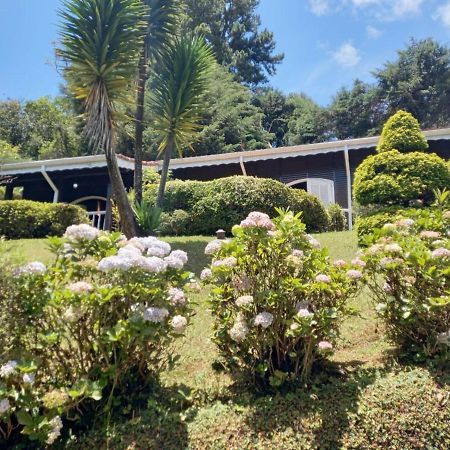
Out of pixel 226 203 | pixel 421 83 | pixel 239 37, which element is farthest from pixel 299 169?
pixel 239 37

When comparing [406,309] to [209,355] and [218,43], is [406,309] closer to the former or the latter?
[209,355]

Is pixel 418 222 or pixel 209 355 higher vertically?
pixel 418 222

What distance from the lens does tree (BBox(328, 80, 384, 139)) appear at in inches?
1153

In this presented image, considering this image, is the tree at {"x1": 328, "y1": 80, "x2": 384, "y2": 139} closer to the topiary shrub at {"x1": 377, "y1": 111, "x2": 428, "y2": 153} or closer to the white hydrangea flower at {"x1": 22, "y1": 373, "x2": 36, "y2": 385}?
the topiary shrub at {"x1": 377, "y1": 111, "x2": 428, "y2": 153}

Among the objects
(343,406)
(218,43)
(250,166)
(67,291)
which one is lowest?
(343,406)

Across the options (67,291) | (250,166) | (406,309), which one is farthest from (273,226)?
(250,166)

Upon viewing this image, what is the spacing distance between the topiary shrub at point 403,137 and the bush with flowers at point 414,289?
527 centimetres

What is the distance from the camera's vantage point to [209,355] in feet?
14.6

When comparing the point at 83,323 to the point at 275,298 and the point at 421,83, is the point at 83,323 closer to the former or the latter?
the point at 275,298

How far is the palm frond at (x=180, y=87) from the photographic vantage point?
9.12m

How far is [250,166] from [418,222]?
1156 cm

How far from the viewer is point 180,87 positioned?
906cm

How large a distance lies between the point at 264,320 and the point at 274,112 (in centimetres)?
3097

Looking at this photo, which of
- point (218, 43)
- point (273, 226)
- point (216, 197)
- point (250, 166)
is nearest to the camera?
point (273, 226)
